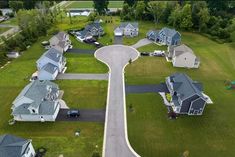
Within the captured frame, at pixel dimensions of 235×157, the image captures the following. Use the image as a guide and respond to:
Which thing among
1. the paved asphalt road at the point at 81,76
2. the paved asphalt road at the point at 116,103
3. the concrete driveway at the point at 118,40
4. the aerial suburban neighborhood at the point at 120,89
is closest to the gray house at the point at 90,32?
the aerial suburban neighborhood at the point at 120,89

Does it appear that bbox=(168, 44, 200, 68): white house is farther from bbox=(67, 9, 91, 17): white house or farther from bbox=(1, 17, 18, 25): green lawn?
bbox=(1, 17, 18, 25): green lawn

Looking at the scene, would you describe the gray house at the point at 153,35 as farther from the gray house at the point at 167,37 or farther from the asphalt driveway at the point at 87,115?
the asphalt driveway at the point at 87,115

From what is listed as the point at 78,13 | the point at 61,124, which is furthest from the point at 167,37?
the point at 78,13

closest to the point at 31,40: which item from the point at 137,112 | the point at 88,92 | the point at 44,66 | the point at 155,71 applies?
the point at 44,66

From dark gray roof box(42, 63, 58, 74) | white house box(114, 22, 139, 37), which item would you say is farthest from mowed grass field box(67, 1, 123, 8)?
dark gray roof box(42, 63, 58, 74)

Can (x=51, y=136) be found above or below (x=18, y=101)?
below

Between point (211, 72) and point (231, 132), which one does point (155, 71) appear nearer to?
point (211, 72)
